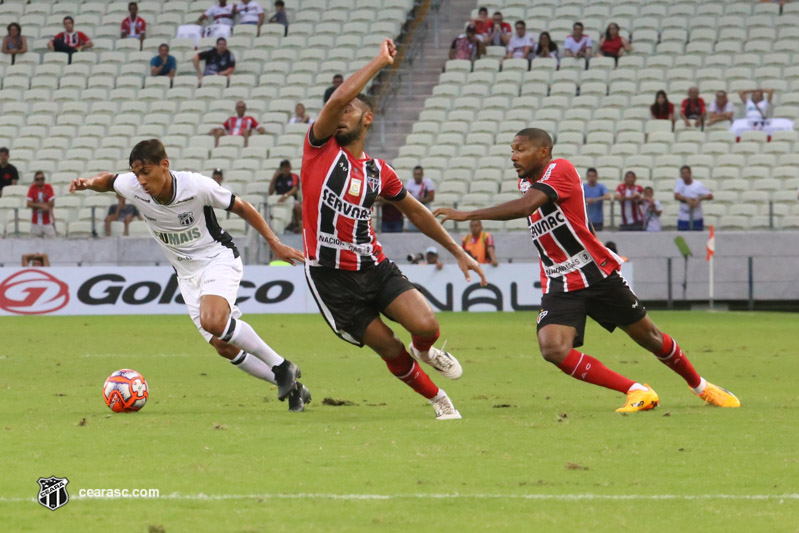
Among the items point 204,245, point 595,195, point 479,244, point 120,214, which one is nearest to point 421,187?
point 479,244

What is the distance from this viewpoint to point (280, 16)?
2950 cm

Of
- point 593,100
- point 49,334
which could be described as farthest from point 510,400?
point 593,100

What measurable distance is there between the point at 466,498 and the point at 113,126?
A: 23.3 meters

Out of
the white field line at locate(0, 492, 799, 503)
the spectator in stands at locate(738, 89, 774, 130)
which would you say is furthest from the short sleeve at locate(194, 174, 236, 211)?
the spectator in stands at locate(738, 89, 774, 130)

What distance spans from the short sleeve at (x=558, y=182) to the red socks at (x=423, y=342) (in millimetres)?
1273

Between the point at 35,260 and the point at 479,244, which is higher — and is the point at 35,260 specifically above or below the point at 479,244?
below

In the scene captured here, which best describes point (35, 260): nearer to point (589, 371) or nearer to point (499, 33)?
point (499, 33)

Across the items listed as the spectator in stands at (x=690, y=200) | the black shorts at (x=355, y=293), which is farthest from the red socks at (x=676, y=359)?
the spectator in stands at (x=690, y=200)

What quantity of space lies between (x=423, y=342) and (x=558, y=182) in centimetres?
149

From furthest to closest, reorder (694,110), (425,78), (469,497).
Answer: (425,78) < (694,110) < (469,497)

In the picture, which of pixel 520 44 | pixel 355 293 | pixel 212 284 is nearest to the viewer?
pixel 355 293

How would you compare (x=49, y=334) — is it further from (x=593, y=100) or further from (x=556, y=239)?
(x=593, y=100)

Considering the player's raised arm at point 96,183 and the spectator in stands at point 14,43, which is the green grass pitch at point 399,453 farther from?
the spectator in stands at point 14,43

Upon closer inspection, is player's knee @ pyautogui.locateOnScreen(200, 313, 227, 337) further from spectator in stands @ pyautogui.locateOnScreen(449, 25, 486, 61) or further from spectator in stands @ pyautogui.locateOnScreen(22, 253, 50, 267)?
spectator in stands @ pyautogui.locateOnScreen(449, 25, 486, 61)
